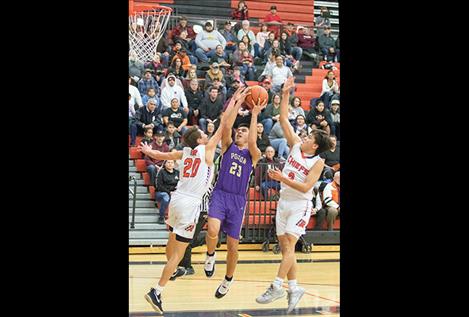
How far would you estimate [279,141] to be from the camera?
664 centimetres

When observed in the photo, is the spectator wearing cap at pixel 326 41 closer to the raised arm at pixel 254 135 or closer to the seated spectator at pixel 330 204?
the seated spectator at pixel 330 204

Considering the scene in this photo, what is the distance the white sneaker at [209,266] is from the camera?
20.9ft

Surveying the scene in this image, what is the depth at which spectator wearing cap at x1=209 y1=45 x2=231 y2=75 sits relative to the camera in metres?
7.91

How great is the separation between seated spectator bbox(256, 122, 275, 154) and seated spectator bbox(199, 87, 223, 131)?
37cm

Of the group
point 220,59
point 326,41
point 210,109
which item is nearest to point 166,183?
point 210,109

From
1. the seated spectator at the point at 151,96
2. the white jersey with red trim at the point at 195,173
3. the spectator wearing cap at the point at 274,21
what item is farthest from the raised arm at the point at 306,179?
the spectator wearing cap at the point at 274,21

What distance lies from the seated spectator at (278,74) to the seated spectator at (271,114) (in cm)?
15

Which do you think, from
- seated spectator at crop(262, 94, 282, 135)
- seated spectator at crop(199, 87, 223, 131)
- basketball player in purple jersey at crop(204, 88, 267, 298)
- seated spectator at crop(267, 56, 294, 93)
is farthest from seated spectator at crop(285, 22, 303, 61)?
basketball player in purple jersey at crop(204, 88, 267, 298)

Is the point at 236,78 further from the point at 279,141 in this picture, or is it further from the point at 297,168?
the point at 297,168

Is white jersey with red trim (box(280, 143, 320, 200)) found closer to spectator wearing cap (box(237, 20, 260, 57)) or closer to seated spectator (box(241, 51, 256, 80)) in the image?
seated spectator (box(241, 51, 256, 80))
